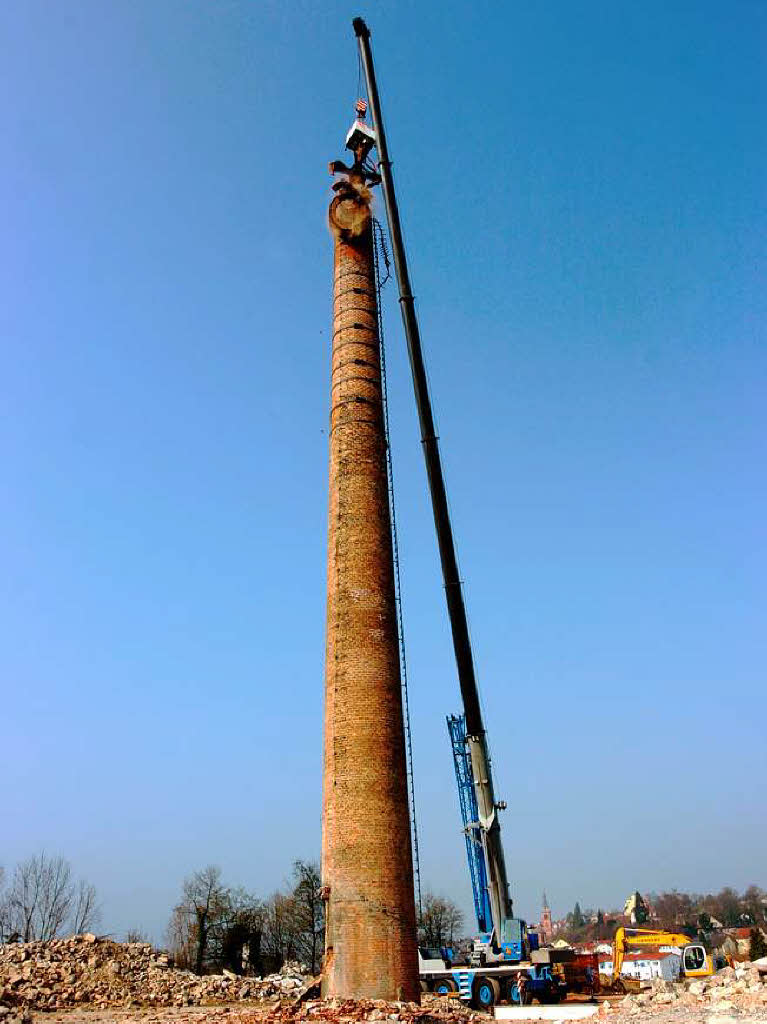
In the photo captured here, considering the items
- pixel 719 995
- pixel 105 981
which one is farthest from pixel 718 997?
pixel 105 981

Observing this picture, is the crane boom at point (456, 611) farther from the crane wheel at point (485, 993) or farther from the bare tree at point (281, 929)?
the bare tree at point (281, 929)

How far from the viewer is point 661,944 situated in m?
22.2

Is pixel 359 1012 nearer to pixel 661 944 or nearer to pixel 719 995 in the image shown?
pixel 719 995

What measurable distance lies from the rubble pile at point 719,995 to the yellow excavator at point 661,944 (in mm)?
2110

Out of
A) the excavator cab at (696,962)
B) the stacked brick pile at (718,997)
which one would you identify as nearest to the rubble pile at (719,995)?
the stacked brick pile at (718,997)

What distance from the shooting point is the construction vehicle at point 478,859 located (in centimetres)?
1714

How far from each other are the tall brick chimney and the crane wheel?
4.43 metres

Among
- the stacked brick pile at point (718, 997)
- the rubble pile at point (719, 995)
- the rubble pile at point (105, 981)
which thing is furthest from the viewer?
the rubble pile at point (105, 981)

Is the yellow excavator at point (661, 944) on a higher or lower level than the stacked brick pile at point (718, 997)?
higher

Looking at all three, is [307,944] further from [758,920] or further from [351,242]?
[758,920]

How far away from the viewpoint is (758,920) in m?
108

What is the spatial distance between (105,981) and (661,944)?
1346cm

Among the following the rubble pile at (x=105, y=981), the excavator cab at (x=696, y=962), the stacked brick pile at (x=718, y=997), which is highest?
the rubble pile at (x=105, y=981)

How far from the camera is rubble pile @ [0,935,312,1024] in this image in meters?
16.9
